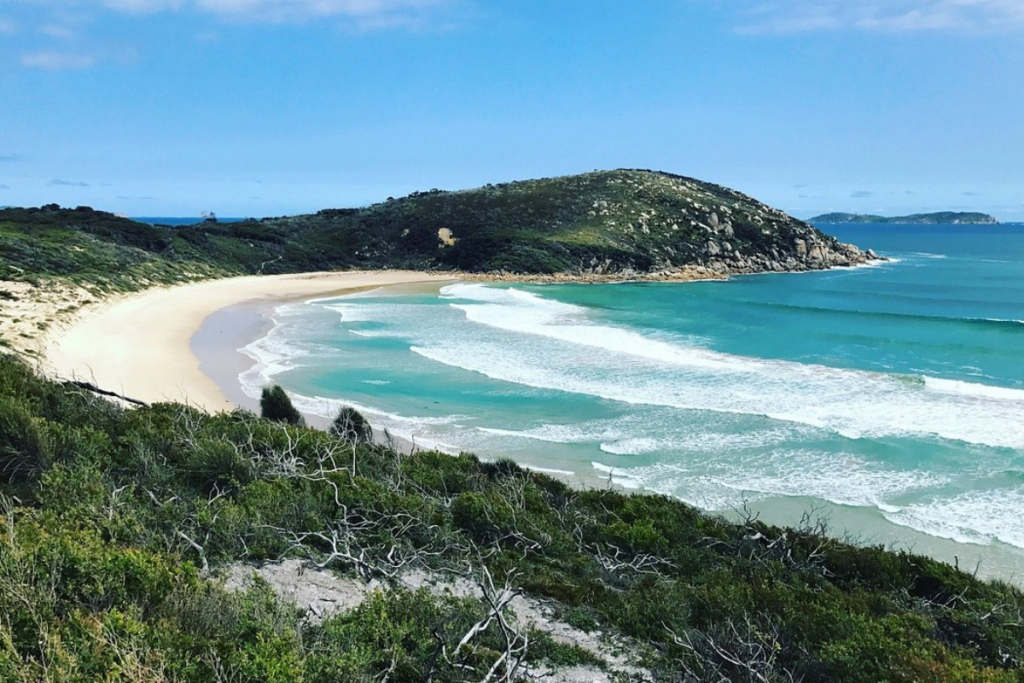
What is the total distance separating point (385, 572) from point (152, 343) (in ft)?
71.0

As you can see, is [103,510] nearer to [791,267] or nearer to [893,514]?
[893,514]

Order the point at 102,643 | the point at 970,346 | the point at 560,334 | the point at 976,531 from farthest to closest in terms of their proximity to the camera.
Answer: the point at 560,334 → the point at 970,346 → the point at 976,531 → the point at 102,643

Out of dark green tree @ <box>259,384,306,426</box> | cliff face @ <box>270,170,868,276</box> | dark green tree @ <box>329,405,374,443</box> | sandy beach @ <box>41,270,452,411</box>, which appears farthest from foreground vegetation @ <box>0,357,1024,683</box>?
cliff face @ <box>270,170,868,276</box>

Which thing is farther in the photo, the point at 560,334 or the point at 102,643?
the point at 560,334

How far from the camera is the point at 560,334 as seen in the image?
2900 centimetres

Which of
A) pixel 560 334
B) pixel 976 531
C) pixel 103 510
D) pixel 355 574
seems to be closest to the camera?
A: pixel 103 510

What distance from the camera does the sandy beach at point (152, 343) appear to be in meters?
17.6

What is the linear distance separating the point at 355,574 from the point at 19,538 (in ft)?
8.59

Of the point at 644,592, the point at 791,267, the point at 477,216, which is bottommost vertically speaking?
the point at 644,592

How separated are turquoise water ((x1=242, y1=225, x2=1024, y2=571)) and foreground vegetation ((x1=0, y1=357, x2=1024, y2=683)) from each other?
3.39m

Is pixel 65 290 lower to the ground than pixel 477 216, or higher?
lower

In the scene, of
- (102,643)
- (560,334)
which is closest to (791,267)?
(560,334)

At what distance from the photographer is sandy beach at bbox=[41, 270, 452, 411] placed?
17.6 m

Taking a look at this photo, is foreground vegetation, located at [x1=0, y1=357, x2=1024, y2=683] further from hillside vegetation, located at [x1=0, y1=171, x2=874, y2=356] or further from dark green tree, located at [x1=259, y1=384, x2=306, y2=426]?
hillside vegetation, located at [x1=0, y1=171, x2=874, y2=356]
